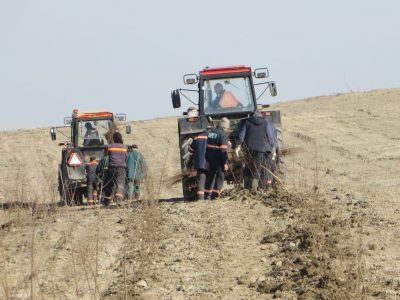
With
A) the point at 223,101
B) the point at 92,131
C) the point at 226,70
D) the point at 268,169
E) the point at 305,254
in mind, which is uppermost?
the point at 226,70

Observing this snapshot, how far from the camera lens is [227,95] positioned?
52.6 ft

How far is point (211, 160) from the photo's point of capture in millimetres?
14500

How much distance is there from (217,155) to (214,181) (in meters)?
0.60

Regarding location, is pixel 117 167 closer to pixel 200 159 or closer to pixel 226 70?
pixel 200 159

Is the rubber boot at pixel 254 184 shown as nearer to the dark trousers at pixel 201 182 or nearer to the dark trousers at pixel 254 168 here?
the dark trousers at pixel 254 168

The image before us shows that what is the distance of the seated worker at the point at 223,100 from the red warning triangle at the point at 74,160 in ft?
10.9

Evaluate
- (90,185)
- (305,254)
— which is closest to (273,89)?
(90,185)

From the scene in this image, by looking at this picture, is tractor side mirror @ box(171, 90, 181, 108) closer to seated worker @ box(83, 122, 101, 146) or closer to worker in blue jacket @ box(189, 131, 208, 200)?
worker in blue jacket @ box(189, 131, 208, 200)

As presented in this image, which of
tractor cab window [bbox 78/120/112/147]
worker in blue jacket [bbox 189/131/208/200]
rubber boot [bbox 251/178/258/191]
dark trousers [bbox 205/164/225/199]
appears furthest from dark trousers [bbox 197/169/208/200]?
tractor cab window [bbox 78/120/112/147]

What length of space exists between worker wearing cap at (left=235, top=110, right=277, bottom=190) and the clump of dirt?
7.34 feet

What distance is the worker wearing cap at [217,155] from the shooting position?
563 inches

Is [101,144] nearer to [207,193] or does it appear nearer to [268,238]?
[207,193]

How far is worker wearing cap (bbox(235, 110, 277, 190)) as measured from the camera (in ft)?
46.5

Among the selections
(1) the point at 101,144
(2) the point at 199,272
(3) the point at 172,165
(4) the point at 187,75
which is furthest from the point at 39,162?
(2) the point at 199,272
